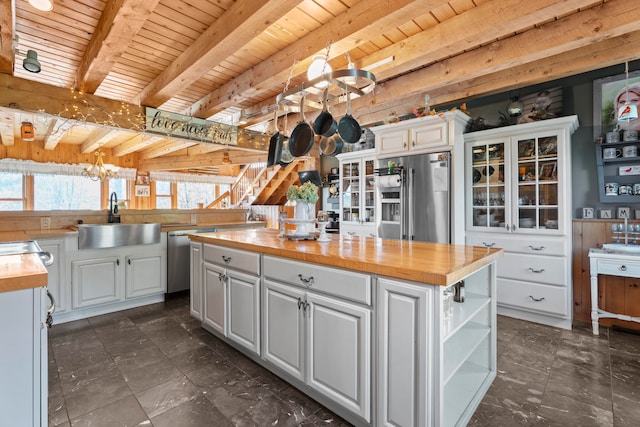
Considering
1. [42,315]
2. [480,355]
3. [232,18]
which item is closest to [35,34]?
[232,18]

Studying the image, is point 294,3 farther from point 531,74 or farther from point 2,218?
point 2,218

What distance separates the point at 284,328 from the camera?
200 centimetres

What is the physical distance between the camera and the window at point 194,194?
9.33 meters

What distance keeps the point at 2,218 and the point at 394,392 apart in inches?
163

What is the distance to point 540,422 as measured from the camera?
5.69 feet

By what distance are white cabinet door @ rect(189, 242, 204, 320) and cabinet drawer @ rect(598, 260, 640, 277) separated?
3576 mm

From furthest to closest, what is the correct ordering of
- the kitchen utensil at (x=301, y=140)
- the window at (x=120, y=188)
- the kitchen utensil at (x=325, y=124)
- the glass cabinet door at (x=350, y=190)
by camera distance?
1. the window at (x=120, y=188)
2. the glass cabinet door at (x=350, y=190)
3. the kitchen utensil at (x=301, y=140)
4. the kitchen utensil at (x=325, y=124)

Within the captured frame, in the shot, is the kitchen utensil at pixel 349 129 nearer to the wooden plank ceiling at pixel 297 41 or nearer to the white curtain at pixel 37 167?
the wooden plank ceiling at pixel 297 41

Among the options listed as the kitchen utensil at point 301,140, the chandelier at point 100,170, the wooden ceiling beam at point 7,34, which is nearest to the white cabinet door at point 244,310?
the kitchen utensil at point 301,140

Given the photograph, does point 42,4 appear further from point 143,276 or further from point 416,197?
point 416,197

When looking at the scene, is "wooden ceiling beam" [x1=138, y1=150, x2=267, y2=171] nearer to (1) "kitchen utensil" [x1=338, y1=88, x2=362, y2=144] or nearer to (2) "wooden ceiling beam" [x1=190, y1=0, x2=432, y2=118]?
(2) "wooden ceiling beam" [x1=190, y1=0, x2=432, y2=118]

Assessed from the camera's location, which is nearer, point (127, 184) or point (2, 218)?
point (2, 218)

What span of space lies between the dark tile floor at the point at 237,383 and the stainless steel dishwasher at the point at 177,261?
98 cm

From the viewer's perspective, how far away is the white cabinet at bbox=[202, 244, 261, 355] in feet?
7.34
